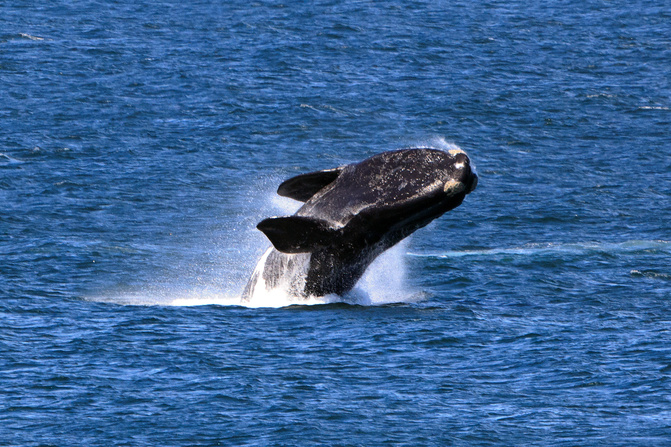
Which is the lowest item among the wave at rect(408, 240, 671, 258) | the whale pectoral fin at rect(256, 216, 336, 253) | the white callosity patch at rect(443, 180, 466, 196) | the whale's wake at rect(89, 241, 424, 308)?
the wave at rect(408, 240, 671, 258)

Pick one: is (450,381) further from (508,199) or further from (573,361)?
(508,199)

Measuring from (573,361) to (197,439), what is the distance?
7.92m

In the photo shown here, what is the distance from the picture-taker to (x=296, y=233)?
79.4 ft

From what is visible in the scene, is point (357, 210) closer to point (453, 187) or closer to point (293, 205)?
point (453, 187)

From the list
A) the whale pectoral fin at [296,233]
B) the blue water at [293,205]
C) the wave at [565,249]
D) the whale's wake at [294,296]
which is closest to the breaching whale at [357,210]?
the whale pectoral fin at [296,233]

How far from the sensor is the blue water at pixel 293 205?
20.3 meters

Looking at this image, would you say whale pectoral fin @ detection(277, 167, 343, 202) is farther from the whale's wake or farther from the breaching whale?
the whale's wake

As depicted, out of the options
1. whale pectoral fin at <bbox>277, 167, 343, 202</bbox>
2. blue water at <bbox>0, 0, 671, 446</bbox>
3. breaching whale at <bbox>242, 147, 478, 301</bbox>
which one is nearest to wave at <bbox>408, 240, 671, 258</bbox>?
blue water at <bbox>0, 0, 671, 446</bbox>

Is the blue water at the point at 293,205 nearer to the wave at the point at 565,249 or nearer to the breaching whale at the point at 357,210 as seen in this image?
the wave at the point at 565,249

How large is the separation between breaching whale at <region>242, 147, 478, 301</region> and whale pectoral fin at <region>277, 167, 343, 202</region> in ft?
0.07

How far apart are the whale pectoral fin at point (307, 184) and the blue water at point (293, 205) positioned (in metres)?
2.64

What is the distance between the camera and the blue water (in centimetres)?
2034

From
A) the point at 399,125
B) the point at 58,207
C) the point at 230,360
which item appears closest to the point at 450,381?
the point at 230,360

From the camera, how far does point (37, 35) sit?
2795 inches
